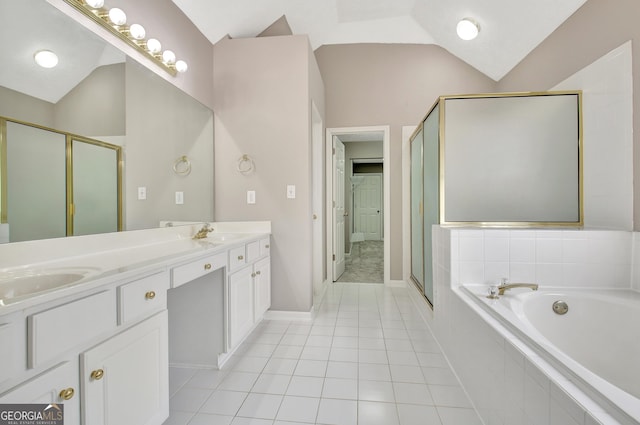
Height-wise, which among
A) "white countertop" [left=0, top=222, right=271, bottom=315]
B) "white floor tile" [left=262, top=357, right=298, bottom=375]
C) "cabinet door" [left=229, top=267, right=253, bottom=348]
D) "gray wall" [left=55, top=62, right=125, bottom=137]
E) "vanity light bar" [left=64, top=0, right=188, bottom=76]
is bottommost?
"white floor tile" [left=262, top=357, right=298, bottom=375]

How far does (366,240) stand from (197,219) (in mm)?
5672

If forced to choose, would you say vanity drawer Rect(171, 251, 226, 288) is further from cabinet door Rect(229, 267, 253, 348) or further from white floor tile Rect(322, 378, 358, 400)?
white floor tile Rect(322, 378, 358, 400)

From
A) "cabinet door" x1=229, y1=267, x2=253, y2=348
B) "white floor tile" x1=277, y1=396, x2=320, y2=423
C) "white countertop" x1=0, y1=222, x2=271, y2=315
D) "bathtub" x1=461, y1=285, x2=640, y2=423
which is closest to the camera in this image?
"white countertop" x1=0, y1=222, x2=271, y2=315

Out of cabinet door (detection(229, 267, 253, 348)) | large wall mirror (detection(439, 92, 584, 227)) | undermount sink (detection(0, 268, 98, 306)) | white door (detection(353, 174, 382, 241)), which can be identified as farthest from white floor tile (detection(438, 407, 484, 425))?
white door (detection(353, 174, 382, 241))

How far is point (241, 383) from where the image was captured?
1.58 metres

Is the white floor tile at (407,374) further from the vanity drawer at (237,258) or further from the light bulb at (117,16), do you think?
the light bulb at (117,16)

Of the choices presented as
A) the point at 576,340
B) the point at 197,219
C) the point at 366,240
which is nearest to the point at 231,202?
the point at 197,219

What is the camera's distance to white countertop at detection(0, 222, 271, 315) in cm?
83

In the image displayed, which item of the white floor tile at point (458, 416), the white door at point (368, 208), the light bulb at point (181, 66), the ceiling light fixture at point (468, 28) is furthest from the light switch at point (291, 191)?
the white door at point (368, 208)

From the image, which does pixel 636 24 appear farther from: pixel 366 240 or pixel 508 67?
pixel 366 240

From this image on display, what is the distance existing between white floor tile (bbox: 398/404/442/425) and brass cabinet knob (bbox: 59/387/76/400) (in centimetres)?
126

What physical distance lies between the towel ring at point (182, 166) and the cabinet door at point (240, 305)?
85 cm

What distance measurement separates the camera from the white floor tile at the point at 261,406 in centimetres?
134

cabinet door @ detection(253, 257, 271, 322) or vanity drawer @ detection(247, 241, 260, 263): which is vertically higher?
vanity drawer @ detection(247, 241, 260, 263)
